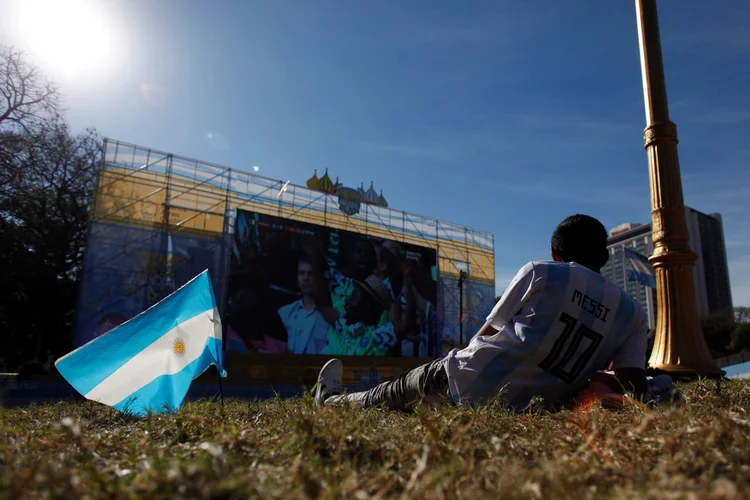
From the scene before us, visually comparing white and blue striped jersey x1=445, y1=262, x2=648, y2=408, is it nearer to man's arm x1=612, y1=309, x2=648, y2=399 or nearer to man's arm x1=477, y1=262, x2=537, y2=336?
man's arm x1=477, y1=262, x2=537, y2=336

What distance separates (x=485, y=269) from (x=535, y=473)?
1099 inches

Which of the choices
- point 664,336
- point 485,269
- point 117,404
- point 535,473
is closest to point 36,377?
point 117,404

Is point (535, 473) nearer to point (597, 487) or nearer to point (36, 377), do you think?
point (597, 487)

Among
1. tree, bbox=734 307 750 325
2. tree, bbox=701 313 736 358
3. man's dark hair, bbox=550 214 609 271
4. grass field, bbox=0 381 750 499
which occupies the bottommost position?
grass field, bbox=0 381 750 499

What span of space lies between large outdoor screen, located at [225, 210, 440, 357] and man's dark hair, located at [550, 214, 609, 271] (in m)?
15.9

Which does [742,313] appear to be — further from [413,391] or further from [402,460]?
[402,460]

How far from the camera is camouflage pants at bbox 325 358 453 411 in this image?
2.25m

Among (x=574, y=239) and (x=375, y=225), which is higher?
(x=375, y=225)

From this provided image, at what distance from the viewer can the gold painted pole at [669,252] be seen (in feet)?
18.0

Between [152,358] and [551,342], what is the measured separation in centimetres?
225

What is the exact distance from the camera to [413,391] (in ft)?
7.80

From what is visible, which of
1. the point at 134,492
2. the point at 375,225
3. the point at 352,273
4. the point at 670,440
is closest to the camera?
the point at 134,492

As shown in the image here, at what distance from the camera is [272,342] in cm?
1795

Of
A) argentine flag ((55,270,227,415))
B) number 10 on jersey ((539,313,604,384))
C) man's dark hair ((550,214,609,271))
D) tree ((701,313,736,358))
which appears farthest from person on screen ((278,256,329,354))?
tree ((701,313,736,358))
